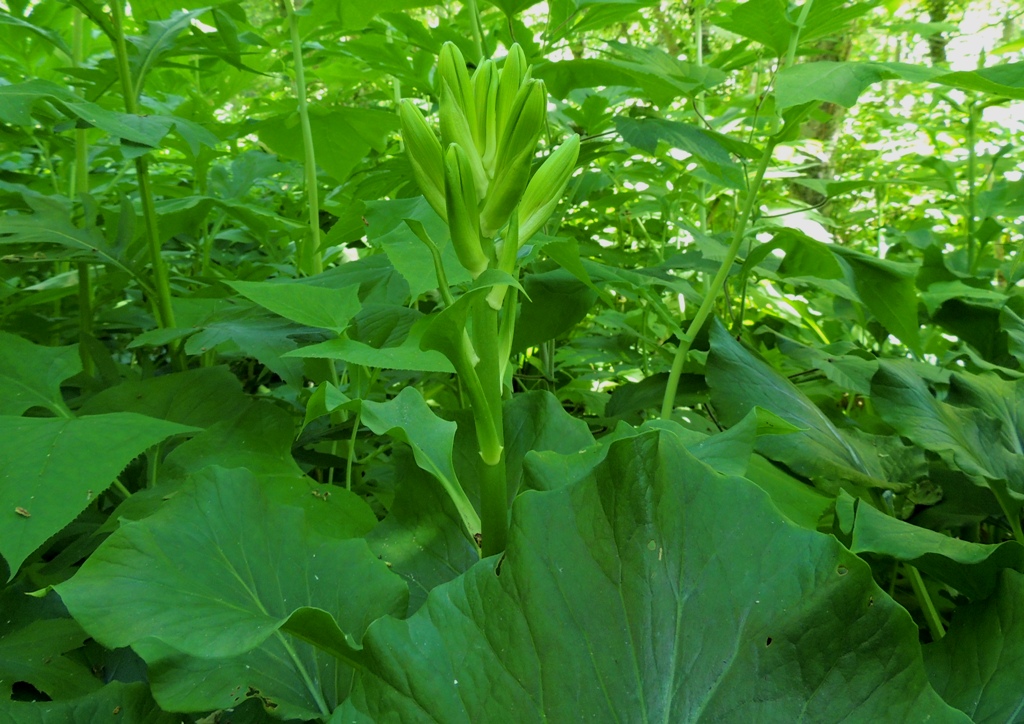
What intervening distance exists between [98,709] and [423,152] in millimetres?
418

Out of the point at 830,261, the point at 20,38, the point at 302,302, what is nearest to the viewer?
the point at 302,302

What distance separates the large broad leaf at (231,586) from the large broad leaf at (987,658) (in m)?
0.35

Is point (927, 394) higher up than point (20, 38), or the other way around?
point (20, 38)

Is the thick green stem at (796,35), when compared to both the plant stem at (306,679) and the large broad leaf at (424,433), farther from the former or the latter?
the plant stem at (306,679)

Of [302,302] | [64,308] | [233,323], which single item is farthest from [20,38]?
Answer: [302,302]

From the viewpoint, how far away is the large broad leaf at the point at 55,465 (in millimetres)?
474

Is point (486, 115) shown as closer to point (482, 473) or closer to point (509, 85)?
point (509, 85)

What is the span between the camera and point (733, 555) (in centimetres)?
39

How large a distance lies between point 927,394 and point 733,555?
17.5 inches

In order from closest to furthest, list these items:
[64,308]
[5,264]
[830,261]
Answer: [830,261] < [5,264] < [64,308]

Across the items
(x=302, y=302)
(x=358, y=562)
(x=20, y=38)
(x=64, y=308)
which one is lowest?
(x=64, y=308)

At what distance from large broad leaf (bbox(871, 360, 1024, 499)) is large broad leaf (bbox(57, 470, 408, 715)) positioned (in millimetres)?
498

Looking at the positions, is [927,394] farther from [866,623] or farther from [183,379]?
[183,379]

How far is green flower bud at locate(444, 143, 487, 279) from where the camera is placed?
0.44 metres
